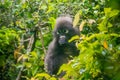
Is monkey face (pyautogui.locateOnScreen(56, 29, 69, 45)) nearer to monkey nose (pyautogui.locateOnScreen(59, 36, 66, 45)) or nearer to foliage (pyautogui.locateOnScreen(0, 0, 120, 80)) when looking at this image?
monkey nose (pyautogui.locateOnScreen(59, 36, 66, 45))

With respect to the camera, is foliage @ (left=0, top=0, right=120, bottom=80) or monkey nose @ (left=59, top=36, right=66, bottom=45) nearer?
foliage @ (left=0, top=0, right=120, bottom=80)

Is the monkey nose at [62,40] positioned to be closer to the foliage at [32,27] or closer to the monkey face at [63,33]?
the monkey face at [63,33]

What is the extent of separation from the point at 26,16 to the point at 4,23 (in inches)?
31.2

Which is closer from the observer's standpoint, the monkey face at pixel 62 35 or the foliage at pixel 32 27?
the foliage at pixel 32 27

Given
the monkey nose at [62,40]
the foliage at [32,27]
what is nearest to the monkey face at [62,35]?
the monkey nose at [62,40]

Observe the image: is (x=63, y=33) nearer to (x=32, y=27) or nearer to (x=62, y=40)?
(x=62, y=40)

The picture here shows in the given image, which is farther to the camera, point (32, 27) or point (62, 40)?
point (32, 27)

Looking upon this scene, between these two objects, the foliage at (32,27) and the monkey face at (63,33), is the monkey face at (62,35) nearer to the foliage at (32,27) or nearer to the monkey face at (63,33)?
the monkey face at (63,33)

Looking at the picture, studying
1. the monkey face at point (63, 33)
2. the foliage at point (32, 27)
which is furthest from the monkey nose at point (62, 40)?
the foliage at point (32, 27)

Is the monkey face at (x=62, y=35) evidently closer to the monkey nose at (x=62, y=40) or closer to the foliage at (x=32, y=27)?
the monkey nose at (x=62, y=40)

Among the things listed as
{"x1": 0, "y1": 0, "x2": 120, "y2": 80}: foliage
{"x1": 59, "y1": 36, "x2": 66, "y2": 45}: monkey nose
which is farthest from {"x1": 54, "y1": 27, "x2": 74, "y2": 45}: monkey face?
{"x1": 0, "y1": 0, "x2": 120, "y2": 80}: foliage

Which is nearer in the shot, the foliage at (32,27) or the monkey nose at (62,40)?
the foliage at (32,27)

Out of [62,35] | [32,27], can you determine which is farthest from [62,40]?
[32,27]

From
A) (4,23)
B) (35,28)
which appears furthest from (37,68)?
(4,23)
